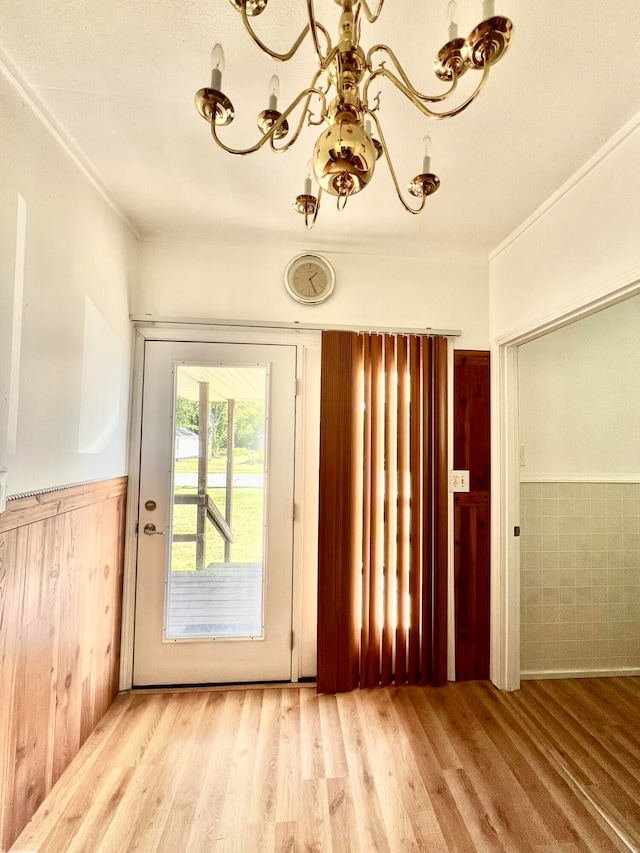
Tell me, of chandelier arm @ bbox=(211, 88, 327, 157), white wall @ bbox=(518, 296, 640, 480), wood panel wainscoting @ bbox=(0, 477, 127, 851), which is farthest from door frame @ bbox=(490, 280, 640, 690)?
wood panel wainscoting @ bbox=(0, 477, 127, 851)

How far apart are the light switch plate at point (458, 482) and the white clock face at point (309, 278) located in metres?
1.34

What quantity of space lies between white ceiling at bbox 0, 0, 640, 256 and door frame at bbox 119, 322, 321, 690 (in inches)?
23.8

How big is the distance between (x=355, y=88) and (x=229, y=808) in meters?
2.39

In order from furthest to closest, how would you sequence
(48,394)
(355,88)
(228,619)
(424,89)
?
(228,619) < (48,394) < (424,89) < (355,88)

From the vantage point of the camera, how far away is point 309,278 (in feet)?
8.39

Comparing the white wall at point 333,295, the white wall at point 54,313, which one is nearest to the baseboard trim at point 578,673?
the white wall at point 333,295

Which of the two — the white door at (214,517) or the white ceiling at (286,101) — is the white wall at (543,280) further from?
the white door at (214,517)

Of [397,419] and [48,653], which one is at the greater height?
[397,419]

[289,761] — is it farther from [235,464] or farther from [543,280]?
[543,280]

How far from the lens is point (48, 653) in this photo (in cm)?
166

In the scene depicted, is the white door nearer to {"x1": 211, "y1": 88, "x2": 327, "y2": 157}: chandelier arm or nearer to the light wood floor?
the light wood floor

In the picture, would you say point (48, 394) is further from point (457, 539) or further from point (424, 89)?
point (457, 539)

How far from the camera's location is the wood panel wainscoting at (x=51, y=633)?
143 cm

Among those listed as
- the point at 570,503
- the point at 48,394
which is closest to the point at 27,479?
the point at 48,394
